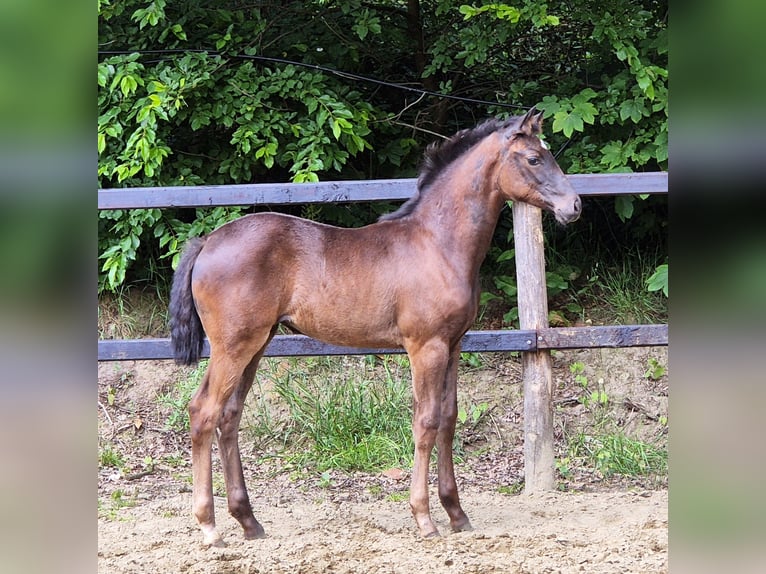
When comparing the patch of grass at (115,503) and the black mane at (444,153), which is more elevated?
the black mane at (444,153)

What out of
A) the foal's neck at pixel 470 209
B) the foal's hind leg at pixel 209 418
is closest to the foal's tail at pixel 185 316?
the foal's hind leg at pixel 209 418

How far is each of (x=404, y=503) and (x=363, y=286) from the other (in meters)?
1.63

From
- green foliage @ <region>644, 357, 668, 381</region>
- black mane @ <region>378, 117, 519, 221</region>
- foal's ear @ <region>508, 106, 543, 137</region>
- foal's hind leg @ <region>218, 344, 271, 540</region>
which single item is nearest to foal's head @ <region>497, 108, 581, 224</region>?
foal's ear @ <region>508, 106, 543, 137</region>

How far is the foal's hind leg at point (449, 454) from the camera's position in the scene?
4.09 metres

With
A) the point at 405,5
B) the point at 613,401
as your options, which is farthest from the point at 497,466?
the point at 405,5

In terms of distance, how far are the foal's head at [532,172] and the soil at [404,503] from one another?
1.65 meters

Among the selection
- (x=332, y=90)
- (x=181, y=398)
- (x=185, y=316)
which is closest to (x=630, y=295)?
(x=332, y=90)

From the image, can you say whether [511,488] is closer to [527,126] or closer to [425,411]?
[425,411]

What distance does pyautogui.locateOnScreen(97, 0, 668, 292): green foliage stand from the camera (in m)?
5.73

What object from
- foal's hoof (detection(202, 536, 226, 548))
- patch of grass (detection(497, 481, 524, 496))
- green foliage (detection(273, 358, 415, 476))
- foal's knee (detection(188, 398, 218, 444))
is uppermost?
foal's knee (detection(188, 398, 218, 444))

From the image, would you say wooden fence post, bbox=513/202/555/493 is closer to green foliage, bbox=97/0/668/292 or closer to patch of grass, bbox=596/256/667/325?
green foliage, bbox=97/0/668/292

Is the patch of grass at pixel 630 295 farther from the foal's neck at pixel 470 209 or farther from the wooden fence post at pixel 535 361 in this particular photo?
the foal's neck at pixel 470 209

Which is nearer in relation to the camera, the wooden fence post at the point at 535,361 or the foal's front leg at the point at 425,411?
the foal's front leg at the point at 425,411
